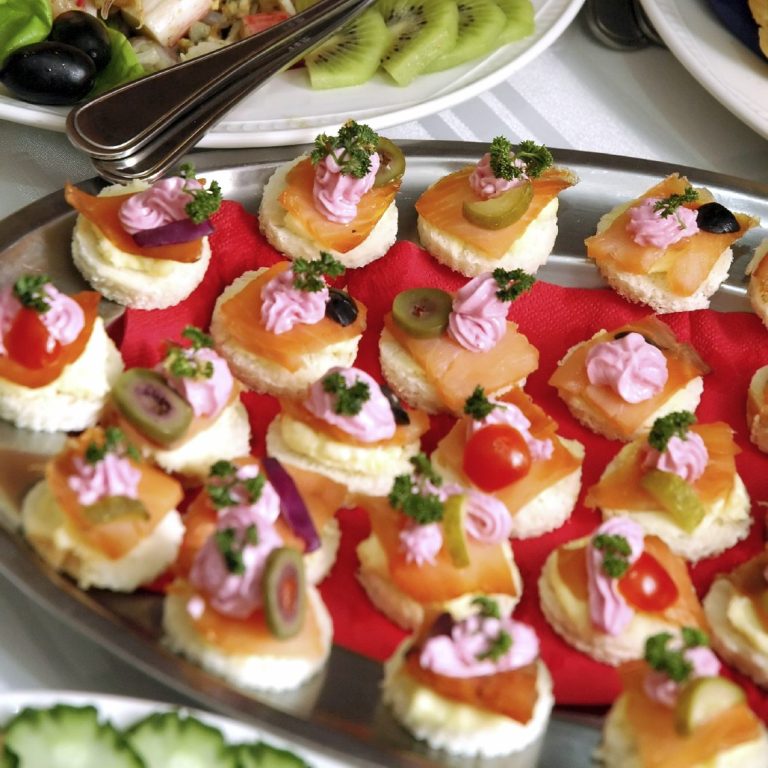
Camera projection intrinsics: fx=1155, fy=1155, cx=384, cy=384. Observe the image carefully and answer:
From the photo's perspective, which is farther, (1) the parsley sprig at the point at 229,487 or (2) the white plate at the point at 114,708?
(1) the parsley sprig at the point at 229,487

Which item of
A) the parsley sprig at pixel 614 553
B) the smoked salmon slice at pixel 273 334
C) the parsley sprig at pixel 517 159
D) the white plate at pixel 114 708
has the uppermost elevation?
the parsley sprig at pixel 517 159

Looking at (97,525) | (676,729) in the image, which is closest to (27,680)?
(97,525)

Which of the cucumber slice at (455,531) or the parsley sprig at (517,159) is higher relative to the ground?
the parsley sprig at (517,159)

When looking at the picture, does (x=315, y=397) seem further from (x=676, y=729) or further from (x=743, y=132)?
(x=743, y=132)

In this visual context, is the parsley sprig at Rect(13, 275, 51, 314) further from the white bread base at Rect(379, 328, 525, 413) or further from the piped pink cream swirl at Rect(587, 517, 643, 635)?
the piped pink cream swirl at Rect(587, 517, 643, 635)

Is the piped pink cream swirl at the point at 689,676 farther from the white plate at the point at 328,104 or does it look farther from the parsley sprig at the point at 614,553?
the white plate at the point at 328,104

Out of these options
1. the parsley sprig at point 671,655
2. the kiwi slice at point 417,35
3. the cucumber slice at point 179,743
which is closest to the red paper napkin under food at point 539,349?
the parsley sprig at point 671,655

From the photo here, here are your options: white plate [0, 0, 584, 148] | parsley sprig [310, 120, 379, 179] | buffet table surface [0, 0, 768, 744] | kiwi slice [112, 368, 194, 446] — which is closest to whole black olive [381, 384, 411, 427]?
kiwi slice [112, 368, 194, 446]
